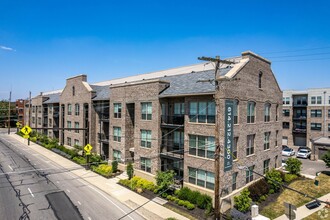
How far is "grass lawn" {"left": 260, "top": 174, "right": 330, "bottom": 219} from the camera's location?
62.4 feet

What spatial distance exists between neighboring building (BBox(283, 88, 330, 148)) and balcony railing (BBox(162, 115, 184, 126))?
34.7m

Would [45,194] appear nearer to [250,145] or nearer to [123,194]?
[123,194]

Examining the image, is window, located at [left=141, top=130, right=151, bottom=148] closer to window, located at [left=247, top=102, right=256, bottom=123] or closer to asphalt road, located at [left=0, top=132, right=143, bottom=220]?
asphalt road, located at [left=0, top=132, right=143, bottom=220]

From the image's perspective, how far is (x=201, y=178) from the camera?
19.9 meters

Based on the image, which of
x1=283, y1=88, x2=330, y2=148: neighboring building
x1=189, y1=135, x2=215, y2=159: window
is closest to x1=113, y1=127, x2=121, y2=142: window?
x1=189, y1=135, x2=215, y2=159: window

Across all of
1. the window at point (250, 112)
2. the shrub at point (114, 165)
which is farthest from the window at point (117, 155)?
the window at point (250, 112)

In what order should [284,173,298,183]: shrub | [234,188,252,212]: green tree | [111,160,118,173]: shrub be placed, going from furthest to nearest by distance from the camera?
[111,160,118,173]: shrub → [284,173,298,183]: shrub → [234,188,252,212]: green tree

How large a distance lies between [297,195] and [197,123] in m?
13.0

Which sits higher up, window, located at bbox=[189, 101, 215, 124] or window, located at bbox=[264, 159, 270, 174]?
window, located at bbox=[189, 101, 215, 124]

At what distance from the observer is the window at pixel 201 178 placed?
1927 cm

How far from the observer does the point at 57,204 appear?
19.0 meters

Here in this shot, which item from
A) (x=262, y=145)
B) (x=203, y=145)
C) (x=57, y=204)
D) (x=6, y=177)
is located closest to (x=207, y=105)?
(x=203, y=145)

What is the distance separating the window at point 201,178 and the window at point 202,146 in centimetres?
149

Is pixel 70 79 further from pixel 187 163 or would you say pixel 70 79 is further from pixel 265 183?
pixel 265 183
